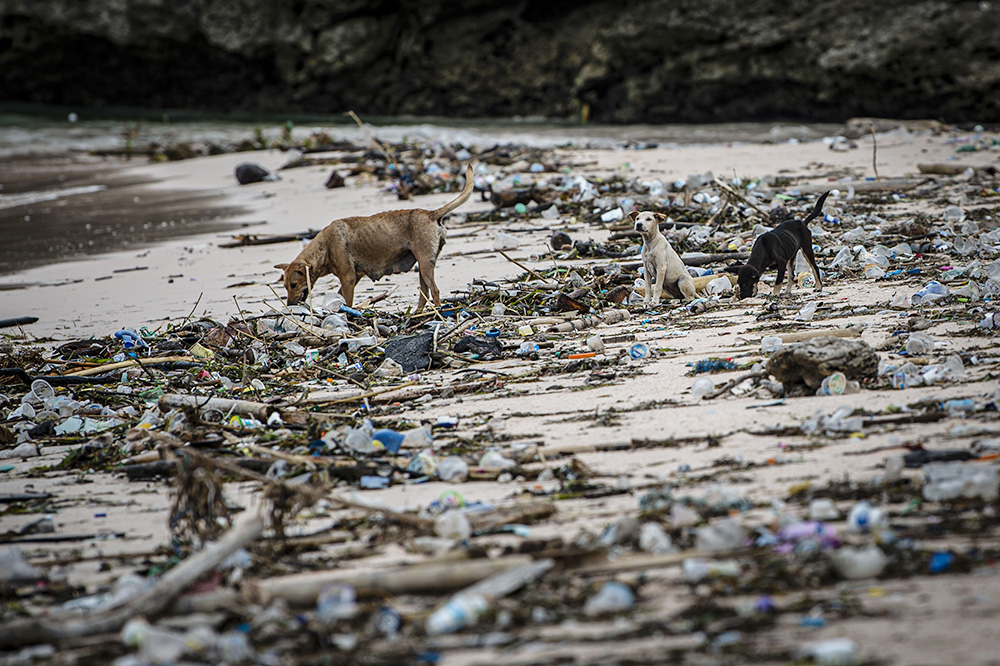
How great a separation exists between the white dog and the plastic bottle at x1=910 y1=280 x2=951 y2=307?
1326 mm

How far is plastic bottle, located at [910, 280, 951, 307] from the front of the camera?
4.80m

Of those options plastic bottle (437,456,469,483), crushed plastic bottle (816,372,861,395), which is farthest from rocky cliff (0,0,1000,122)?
plastic bottle (437,456,469,483)

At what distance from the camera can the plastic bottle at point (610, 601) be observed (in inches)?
82.7

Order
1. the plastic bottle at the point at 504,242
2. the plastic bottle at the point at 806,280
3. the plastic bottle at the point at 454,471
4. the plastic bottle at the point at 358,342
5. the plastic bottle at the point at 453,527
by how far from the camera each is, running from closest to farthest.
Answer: the plastic bottle at the point at 453,527 → the plastic bottle at the point at 454,471 → the plastic bottle at the point at 358,342 → the plastic bottle at the point at 806,280 → the plastic bottle at the point at 504,242

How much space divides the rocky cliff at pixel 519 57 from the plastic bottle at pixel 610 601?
1848 centimetres

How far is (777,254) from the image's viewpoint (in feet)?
17.4

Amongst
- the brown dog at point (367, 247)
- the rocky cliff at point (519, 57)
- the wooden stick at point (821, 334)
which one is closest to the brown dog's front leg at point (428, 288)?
the brown dog at point (367, 247)

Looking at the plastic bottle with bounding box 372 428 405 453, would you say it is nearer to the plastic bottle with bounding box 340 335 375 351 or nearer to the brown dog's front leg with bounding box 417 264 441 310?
the plastic bottle with bounding box 340 335 375 351

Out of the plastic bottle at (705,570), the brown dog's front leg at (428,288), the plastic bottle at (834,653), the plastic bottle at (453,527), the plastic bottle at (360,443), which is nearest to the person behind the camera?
the plastic bottle at (834,653)

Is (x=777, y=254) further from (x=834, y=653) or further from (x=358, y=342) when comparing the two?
(x=834, y=653)

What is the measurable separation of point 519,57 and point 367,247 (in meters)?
17.3

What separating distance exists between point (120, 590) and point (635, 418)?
202 centimetres

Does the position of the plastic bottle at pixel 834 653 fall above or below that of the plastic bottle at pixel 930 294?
below

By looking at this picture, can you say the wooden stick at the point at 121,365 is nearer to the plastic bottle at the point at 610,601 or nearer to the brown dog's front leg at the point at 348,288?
the brown dog's front leg at the point at 348,288
